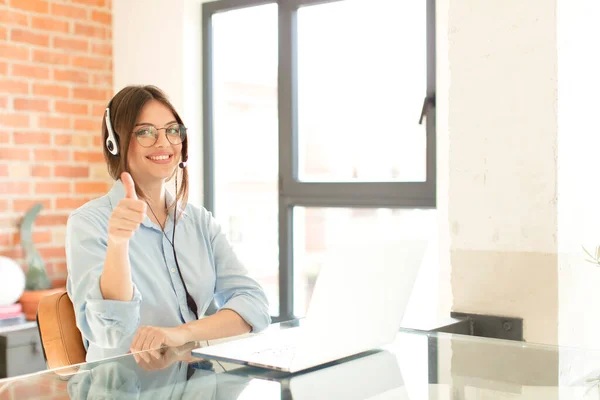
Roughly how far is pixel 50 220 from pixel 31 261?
265 mm

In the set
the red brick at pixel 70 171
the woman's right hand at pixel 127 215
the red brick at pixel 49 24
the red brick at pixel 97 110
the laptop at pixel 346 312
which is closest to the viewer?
the laptop at pixel 346 312

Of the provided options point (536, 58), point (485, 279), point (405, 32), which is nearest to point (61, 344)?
point (485, 279)

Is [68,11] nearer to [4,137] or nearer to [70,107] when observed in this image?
[70,107]

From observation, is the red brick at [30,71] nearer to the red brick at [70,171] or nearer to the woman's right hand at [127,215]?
the red brick at [70,171]

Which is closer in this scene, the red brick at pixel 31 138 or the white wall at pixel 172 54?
the red brick at pixel 31 138

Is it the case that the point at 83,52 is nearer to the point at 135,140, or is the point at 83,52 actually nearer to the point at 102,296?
the point at 135,140

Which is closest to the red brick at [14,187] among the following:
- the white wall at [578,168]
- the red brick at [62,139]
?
the red brick at [62,139]

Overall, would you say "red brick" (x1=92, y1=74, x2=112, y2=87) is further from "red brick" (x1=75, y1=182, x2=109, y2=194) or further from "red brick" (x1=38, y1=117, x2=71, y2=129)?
"red brick" (x1=75, y1=182, x2=109, y2=194)

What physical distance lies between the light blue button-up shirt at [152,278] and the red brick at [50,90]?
1702mm

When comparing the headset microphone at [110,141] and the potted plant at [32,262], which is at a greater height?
the headset microphone at [110,141]

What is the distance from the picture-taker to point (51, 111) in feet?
12.2

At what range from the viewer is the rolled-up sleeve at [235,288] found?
214 centimetres

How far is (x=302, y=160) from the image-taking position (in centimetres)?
361

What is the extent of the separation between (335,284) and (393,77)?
82.9 inches
